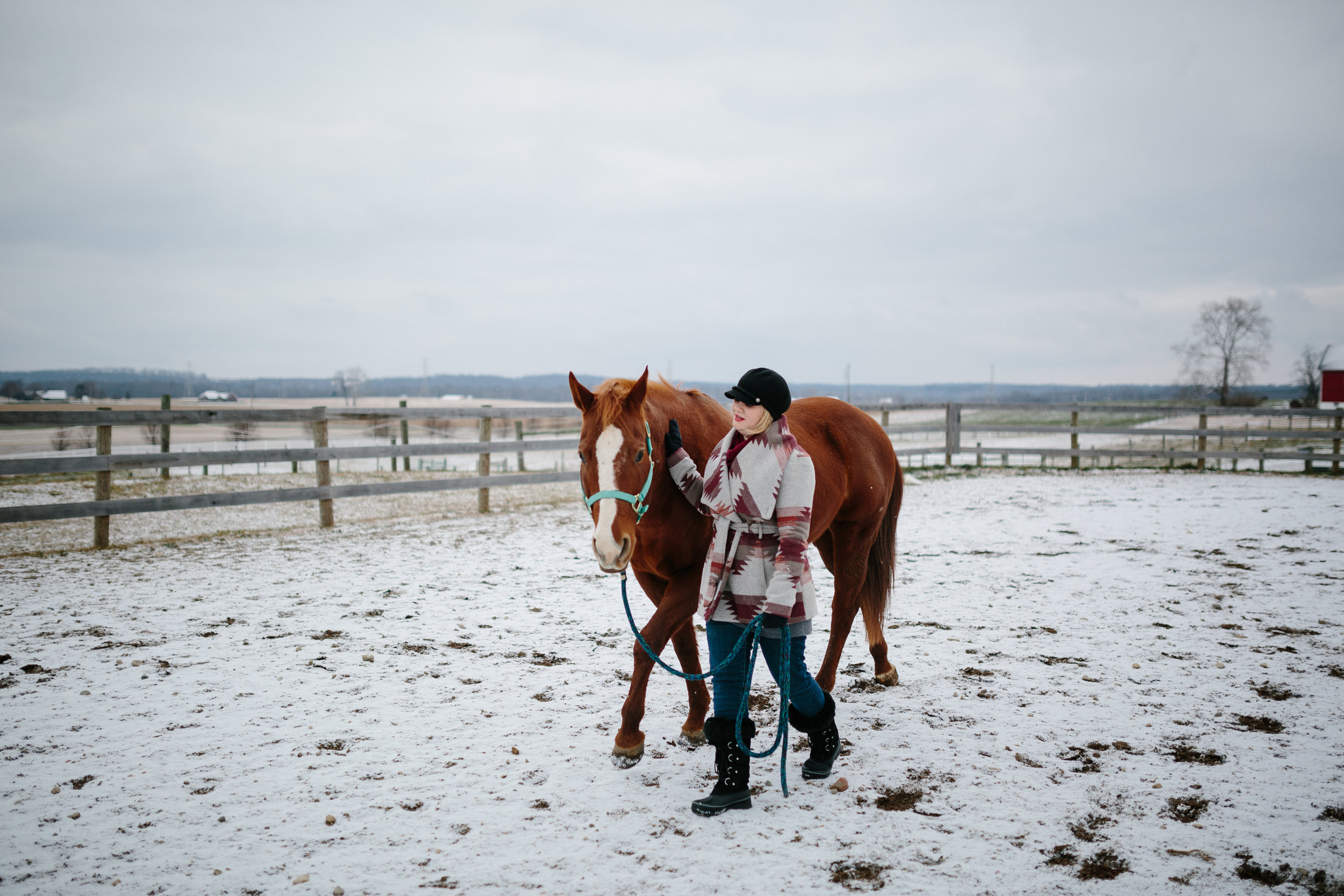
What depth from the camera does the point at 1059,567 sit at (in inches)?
237

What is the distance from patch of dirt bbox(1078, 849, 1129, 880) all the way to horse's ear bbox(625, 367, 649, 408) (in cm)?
210

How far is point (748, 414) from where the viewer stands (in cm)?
247

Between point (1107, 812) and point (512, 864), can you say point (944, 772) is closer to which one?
point (1107, 812)

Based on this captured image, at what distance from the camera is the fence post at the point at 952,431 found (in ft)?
46.2

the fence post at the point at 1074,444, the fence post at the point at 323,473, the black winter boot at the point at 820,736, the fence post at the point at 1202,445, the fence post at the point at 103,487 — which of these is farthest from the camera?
the fence post at the point at 1074,444

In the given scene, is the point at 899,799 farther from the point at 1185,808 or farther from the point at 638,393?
the point at 638,393

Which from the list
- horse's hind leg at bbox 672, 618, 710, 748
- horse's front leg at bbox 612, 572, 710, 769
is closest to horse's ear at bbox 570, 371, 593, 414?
Answer: horse's front leg at bbox 612, 572, 710, 769

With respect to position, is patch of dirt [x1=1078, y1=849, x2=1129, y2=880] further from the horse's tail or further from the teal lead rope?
the horse's tail

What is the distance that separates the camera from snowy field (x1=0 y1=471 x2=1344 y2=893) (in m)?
2.19

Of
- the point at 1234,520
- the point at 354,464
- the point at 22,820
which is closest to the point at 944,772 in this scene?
the point at 22,820

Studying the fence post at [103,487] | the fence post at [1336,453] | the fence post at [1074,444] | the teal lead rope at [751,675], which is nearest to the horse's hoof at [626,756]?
the teal lead rope at [751,675]

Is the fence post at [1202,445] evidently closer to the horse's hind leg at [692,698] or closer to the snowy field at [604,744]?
the snowy field at [604,744]

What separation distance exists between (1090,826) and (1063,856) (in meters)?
0.24

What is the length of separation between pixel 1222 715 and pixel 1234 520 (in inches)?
238
